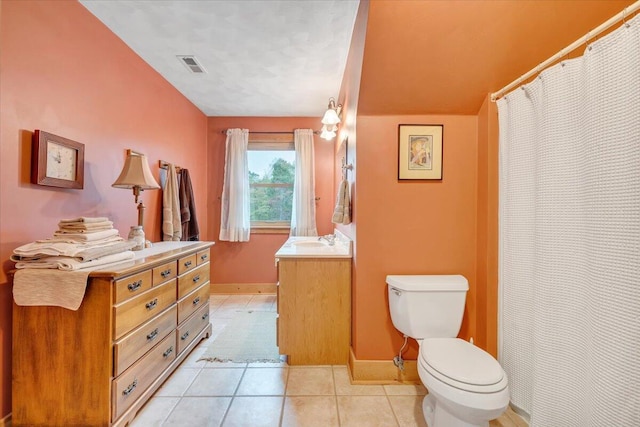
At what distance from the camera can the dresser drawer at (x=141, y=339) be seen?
1334 millimetres

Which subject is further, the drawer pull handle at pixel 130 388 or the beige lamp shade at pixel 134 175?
the beige lamp shade at pixel 134 175

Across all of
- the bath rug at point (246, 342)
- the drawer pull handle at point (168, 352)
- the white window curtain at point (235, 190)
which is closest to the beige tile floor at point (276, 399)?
the bath rug at point (246, 342)

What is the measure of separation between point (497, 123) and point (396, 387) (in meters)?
1.82

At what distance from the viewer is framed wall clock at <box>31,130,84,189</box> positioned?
56.1 inches

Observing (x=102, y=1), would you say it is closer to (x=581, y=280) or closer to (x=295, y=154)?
(x=295, y=154)

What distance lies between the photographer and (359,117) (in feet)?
5.89

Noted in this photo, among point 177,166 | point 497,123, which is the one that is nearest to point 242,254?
point 177,166

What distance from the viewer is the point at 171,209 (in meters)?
2.67

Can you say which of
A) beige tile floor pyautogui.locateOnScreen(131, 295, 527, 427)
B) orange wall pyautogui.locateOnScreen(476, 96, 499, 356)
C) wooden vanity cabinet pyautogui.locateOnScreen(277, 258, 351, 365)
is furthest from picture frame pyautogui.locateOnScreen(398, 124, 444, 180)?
beige tile floor pyautogui.locateOnScreen(131, 295, 527, 427)

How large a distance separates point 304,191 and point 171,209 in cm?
156

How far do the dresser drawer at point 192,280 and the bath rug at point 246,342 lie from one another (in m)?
0.56

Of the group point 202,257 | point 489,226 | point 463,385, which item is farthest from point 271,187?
point 463,385

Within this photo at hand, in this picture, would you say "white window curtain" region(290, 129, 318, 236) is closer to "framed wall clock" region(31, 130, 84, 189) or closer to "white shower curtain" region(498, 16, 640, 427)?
"framed wall clock" region(31, 130, 84, 189)

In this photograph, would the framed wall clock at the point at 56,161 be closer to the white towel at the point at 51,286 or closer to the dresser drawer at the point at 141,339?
the white towel at the point at 51,286
